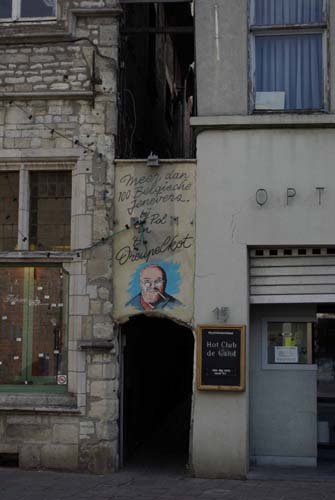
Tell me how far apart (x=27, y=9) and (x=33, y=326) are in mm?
4751

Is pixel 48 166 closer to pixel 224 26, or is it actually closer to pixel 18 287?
pixel 18 287

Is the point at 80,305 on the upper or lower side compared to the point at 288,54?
lower

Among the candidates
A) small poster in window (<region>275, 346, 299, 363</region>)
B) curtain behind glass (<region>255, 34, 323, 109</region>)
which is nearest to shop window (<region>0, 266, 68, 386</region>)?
small poster in window (<region>275, 346, 299, 363</region>)

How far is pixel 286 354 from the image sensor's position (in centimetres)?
1115

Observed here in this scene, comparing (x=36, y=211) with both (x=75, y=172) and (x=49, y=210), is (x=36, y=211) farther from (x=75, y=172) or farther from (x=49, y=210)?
(x=75, y=172)

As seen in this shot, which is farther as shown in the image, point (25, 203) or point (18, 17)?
point (18, 17)

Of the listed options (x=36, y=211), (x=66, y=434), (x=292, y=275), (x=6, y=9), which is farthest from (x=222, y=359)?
(x=6, y=9)

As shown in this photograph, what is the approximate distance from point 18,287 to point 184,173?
296 centimetres

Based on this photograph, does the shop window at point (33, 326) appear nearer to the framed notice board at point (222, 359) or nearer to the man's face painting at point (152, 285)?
the man's face painting at point (152, 285)

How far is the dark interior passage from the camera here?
38.9ft

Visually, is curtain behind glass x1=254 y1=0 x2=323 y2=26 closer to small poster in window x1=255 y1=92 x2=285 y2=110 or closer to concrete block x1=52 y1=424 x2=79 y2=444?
small poster in window x1=255 y1=92 x2=285 y2=110

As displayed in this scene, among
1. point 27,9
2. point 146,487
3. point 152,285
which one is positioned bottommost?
point 146,487

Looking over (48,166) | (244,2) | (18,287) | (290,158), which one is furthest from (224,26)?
(18,287)

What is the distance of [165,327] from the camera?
15375 mm
